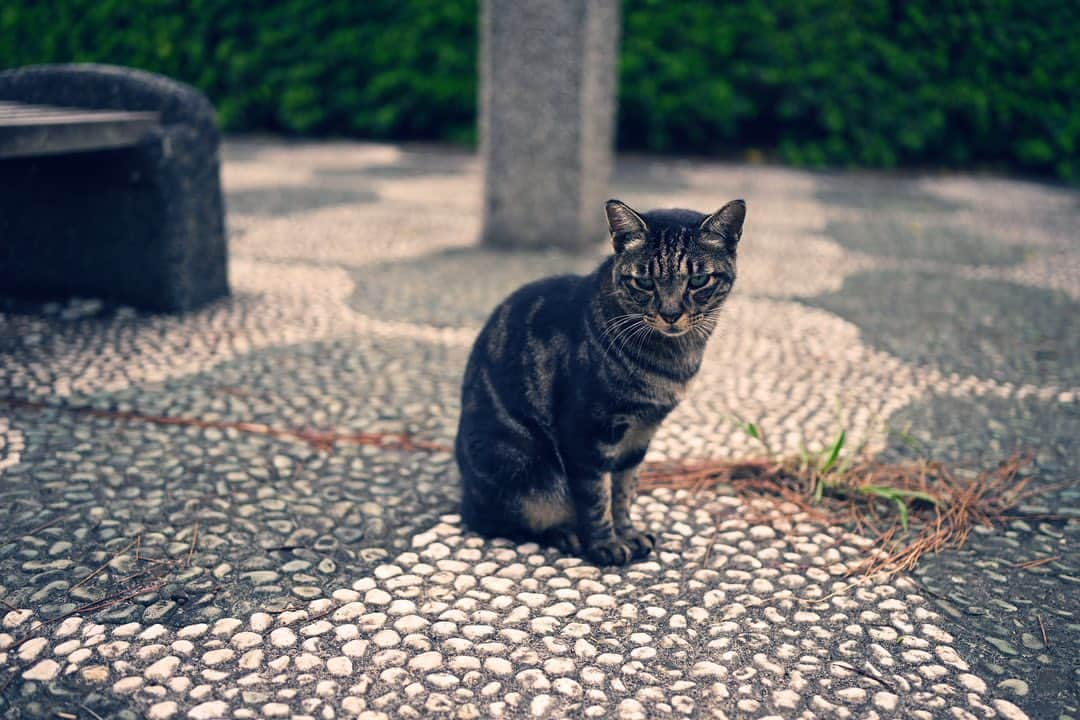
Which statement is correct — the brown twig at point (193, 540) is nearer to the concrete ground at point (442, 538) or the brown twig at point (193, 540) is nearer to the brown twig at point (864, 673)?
the concrete ground at point (442, 538)

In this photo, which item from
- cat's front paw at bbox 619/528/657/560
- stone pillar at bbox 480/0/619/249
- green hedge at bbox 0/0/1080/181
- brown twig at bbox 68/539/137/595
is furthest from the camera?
green hedge at bbox 0/0/1080/181

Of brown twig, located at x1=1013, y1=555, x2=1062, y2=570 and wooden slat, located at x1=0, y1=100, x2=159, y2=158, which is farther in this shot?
wooden slat, located at x1=0, y1=100, x2=159, y2=158

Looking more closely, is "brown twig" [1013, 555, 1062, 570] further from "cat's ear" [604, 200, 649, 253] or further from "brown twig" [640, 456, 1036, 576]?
"cat's ear" [604, 200, 649, 253]

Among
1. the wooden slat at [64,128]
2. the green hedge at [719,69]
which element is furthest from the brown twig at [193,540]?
the green hedge at [719,69]

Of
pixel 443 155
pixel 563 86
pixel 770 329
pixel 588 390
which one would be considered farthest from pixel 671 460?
pixel 443 155

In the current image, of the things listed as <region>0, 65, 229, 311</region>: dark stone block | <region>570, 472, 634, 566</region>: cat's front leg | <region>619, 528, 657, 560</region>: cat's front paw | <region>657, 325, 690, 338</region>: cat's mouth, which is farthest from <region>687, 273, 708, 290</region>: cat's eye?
<region>0, 65, 229, 311</region>: dark stone block

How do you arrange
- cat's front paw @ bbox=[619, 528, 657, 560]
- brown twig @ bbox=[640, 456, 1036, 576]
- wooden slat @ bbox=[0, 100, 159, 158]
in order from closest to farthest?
cat's front paw @ bbox=[619, 528, 657, 560] < brown twig @ bbox=[640, 456, 1036, 576] < wooden slat @ bbox=[0, 100, 159, 158]

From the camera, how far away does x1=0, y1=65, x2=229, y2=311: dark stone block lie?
4.10 metres

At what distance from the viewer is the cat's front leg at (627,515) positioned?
2564mm

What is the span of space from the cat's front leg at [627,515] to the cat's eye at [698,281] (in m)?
0.56

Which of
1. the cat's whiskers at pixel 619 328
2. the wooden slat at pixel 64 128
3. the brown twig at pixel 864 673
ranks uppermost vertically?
the wooden slat at pixel 64 128

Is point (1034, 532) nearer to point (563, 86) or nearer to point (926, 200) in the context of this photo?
point (563, 86)

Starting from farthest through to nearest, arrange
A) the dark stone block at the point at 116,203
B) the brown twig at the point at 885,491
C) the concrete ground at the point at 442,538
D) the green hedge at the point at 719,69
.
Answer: the green hedge at the point at 719,69, the dark stone block at the point at 116,203, the brown twig at the point at 885,491, the concrete ground at the point at 442,538

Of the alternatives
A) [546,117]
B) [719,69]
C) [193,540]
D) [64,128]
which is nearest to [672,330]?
[193,540]
